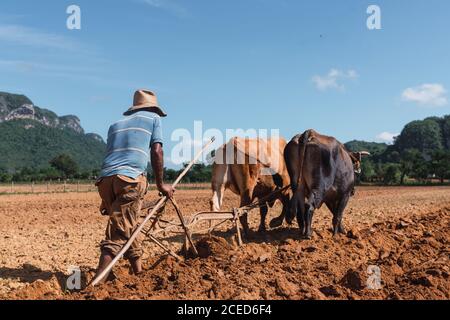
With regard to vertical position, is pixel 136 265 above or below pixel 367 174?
below

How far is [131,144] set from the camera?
5.31m

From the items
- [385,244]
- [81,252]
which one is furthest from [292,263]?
[81,252]

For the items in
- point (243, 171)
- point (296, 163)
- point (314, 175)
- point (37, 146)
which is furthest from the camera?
point (37, 146)

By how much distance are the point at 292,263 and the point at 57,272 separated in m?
3.32

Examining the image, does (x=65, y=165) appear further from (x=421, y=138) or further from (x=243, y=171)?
(x=421, y=138)

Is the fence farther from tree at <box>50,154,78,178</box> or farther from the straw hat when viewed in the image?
the straw hat

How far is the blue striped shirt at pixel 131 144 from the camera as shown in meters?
5.29

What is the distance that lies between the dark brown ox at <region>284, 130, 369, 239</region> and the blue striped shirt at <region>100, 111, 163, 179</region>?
3.70m

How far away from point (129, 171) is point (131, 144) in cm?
32

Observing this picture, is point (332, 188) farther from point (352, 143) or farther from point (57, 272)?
point (352, 143)

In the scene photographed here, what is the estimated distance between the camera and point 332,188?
8641mm

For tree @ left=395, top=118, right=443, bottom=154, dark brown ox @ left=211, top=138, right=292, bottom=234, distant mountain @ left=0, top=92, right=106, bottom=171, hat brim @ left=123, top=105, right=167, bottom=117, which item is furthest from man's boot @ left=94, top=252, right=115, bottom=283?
tree @ left=395, top=118, right=443, bottom=154

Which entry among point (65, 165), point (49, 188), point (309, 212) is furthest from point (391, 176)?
point (65, 165)
